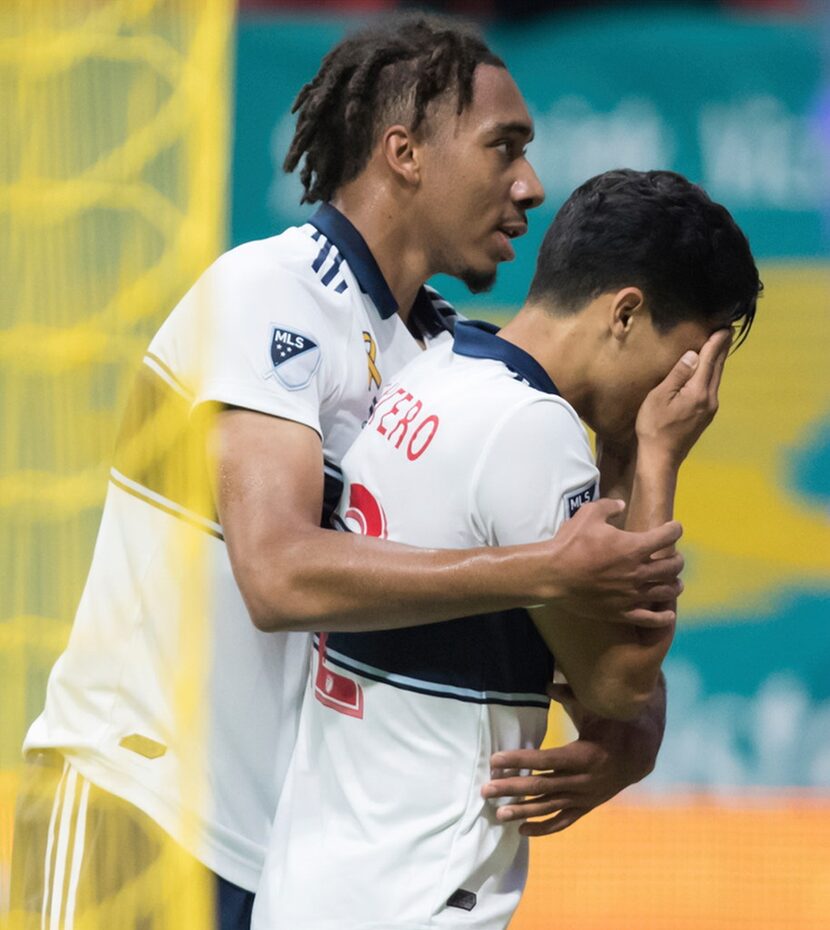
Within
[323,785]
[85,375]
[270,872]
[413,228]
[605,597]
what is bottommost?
[270,872]

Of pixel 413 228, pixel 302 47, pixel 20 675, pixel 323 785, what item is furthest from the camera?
pixel 302 47

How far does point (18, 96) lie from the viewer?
2.01 meters

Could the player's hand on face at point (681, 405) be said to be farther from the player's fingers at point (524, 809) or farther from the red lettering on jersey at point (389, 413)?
the player's fingers at point (524, 809)

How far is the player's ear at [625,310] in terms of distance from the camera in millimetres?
1973

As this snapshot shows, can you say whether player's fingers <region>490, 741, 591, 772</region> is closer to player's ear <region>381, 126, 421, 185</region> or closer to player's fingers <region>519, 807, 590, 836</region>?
player's fingers <region>519, 807, 590, 836</region>

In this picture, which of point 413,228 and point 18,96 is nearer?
point 18,96

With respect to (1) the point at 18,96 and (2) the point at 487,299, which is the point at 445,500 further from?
(2) the point at 487,299

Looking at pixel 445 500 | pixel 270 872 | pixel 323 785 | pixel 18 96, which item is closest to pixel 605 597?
pixel 445 500

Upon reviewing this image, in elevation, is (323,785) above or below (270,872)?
above

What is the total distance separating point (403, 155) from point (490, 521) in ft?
2.65

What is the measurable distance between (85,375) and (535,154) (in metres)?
4.01

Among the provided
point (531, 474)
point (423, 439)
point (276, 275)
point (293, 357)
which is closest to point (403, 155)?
point (276, 275)

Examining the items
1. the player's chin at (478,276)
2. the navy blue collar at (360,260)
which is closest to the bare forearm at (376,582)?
the navy blue collar at (360,260)

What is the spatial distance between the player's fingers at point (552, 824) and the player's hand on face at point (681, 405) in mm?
497
